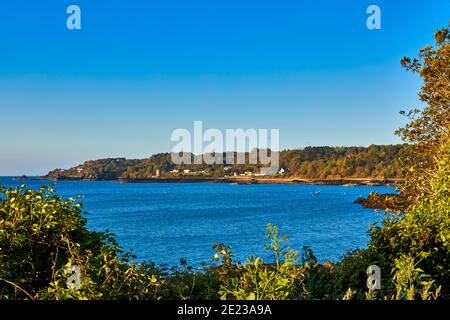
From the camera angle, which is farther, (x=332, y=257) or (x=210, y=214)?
(x=210, y=214)

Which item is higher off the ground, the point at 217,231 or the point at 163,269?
the point at 163,269

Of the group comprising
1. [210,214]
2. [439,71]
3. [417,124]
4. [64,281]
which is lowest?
[210,214]

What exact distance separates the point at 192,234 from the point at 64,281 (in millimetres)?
55627

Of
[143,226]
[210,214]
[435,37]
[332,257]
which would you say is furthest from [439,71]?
[210,214]

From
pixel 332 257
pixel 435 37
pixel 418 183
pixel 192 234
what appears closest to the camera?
pixel 418 183

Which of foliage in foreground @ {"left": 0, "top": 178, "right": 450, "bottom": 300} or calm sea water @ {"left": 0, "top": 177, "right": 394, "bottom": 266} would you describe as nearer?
foliage in foreground @ {"left": 0, "top": 178, "right": 450, "bottom": 300}

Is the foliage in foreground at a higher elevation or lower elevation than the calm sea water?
higher

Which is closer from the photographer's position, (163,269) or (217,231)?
(163,269)

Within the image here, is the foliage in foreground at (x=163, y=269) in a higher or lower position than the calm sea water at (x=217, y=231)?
higher

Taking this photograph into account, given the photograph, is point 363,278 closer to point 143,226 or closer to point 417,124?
point 417,124

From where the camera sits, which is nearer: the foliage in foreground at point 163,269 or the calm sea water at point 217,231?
the foliage in foreground at point 163,269

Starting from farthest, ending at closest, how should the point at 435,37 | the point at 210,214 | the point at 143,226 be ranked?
the point at 210,214 → the point at 143,226 → the point at 435,37

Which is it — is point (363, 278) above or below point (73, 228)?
below
